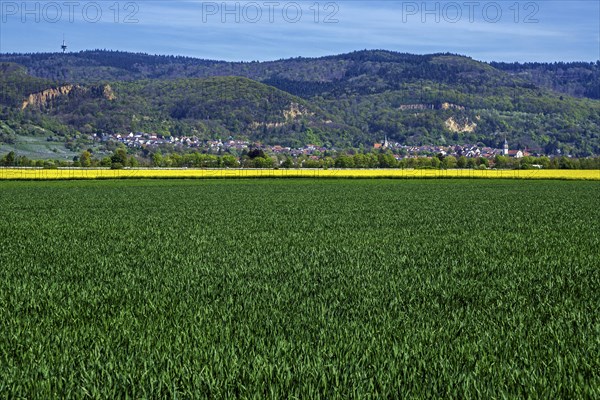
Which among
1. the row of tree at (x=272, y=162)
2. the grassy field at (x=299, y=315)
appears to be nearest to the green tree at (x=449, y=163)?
the row of tree at (x=272, y=162)

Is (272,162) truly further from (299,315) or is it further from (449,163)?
(299,315)

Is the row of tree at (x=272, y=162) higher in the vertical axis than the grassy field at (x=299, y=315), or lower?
higher

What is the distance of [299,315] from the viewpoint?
10.4 meters

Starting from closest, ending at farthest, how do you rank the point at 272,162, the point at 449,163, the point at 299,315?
the point at 299,315
the point at 272,162
the point at 449,163

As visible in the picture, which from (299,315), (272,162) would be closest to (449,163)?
(272,162)

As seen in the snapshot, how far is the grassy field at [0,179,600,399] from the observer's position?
23.8 ft

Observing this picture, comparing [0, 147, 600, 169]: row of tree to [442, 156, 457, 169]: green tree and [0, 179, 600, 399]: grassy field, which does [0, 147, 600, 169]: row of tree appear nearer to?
[442, 156, 457, 169]: green tree

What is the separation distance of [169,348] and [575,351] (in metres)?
4.97

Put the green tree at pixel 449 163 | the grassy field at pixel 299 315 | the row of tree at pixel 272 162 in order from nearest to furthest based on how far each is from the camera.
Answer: the grassy field at pixel 299 315 < the row of tree at pixel 272 162 < the green tree at pixel 449 163

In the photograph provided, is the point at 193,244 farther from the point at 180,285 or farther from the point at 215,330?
the point at 215,330

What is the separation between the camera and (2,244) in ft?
68.0

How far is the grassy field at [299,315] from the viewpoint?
7.24 metres

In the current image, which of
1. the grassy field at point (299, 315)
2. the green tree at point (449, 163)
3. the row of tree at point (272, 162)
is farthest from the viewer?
the green tree at point (449, 163)

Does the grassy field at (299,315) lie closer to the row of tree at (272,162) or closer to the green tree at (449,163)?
the row of tree at (272,162)
